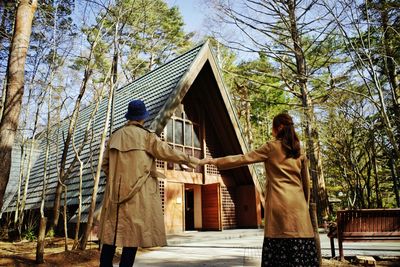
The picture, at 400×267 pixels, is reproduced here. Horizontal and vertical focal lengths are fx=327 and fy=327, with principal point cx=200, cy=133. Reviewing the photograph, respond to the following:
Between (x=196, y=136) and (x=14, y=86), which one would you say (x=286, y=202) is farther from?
(x=196, y=136)

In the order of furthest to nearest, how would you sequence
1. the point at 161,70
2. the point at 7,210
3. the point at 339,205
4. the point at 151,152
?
the point at 339,205, the point at 161,70, the point at 7,210, the point at 151,152

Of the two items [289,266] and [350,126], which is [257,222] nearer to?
[350,126]

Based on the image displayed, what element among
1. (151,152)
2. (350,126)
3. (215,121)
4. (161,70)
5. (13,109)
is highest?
(161,70)

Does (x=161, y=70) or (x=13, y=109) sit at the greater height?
(x=161, y=70)

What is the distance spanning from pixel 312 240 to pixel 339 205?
21483 millimetres

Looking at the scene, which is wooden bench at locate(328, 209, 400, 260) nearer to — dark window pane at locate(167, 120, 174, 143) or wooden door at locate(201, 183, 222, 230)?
wooden door at locate(201, 183, 222, 230)

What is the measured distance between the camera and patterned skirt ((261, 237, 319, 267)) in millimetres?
2547

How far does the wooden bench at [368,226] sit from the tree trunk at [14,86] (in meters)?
5.57

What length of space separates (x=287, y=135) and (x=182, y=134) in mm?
9678

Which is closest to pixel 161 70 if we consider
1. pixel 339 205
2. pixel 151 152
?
pixel 151 152

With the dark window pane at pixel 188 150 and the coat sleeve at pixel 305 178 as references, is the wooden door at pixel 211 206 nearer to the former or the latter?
the dark window pane at pixel 188 150

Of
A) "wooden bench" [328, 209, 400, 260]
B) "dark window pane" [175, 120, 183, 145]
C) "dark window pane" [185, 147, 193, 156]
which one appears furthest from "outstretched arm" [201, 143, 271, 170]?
"dark window pane" [185, 147, 193, 156]

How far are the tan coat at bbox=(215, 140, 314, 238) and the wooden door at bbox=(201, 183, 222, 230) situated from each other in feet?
31.5

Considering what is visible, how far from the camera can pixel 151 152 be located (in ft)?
9.11
